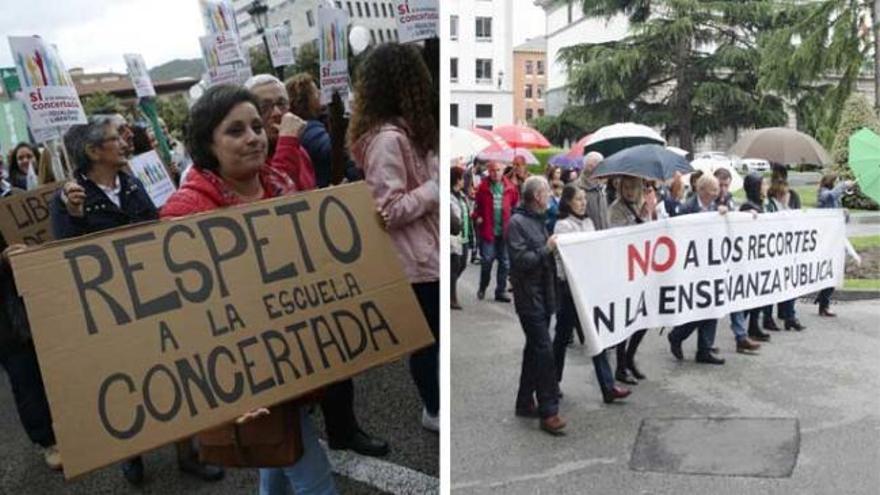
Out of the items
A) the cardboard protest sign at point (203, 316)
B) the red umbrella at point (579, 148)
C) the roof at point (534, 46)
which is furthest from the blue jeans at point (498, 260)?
the cardboard protest sign at point (203, 316)

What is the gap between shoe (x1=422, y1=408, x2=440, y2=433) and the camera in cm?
176

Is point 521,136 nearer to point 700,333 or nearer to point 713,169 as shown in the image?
point 713,169

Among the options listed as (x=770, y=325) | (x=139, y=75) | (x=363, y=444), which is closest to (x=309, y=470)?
(x=363, y=444)

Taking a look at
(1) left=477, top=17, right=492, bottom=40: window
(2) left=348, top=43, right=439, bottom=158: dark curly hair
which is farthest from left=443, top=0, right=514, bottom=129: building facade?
(2) left=348, top=43, right=439, bottom=158: dark curly hair

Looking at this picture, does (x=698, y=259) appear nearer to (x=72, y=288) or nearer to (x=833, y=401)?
(x=833, y=401)

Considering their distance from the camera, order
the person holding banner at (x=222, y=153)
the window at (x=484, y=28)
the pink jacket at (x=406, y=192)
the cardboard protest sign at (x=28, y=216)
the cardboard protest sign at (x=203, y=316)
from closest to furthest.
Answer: the cardboard protest sign at (x=203, y=316), the person holding banner at (x=222, y=153), the cardboard protest sign at (x=28, y=216), the pink jacket at (x=406, y=192), the window at (x=484, y=28)

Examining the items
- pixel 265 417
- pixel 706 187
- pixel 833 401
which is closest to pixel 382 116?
pixel 265 417

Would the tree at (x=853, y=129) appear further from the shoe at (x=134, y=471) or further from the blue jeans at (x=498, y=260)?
the shoe at (x=134, y=471)

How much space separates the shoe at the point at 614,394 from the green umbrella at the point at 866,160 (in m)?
0.73

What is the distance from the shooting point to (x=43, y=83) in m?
1.43

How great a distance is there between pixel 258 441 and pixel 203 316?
24 centimetres

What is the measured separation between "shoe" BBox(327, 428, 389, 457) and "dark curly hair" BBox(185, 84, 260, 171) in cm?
63

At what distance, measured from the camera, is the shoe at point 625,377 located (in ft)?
6.88

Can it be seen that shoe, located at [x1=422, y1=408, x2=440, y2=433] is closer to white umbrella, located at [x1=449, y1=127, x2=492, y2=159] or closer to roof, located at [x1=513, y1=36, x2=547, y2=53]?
white umbrella, located at [x1=449, y1=127, x2=492, y2=159]
